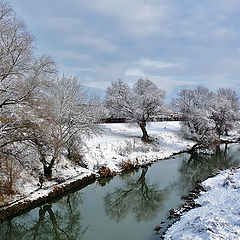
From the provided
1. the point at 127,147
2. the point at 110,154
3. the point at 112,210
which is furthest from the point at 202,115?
the point at 112,210

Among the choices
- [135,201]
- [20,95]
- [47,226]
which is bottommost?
[47,226]

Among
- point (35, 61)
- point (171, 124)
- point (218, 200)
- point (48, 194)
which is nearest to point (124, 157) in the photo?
point (48, 194)

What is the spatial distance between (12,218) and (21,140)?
397 centimetres

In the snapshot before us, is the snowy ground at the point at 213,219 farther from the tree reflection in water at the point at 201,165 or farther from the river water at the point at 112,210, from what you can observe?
the tree reflection in water at the point at 201,165

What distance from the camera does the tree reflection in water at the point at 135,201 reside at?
12008mm

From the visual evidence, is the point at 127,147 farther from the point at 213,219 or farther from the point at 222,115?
the point at 222,115

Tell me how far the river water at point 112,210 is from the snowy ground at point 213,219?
1310 mm

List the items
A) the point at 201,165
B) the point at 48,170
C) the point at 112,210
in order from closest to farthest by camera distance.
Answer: the point at 112,210 < the point at 48,170 < the point at 201,165

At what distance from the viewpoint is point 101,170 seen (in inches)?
722

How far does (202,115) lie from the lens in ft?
95.1

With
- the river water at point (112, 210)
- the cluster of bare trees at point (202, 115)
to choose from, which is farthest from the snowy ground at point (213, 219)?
the cluster of bare trees at point (202, 115)

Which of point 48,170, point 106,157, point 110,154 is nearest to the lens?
point 48,170

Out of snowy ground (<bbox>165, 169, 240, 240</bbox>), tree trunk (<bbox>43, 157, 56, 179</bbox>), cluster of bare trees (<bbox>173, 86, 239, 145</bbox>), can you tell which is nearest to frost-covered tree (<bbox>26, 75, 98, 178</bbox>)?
tree trunk (<bbox>43, 157, 56, 179</bbox>)

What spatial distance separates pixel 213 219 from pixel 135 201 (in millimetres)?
6237
